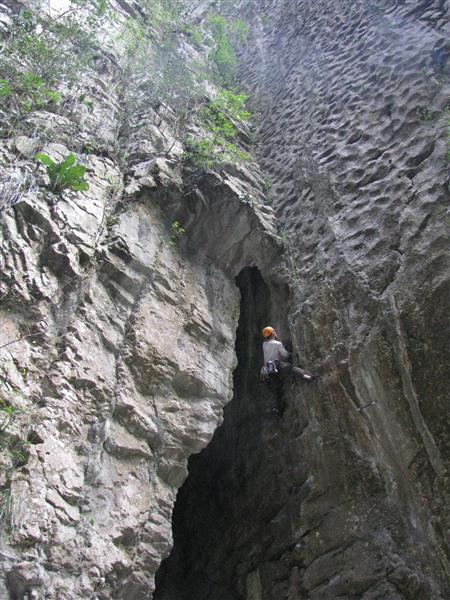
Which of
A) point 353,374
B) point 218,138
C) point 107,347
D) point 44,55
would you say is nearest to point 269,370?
point 353,374

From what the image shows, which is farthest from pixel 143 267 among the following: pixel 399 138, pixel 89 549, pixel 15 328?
pixel 399 138

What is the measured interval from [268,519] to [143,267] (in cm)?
406

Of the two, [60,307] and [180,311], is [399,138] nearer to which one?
[180,311]

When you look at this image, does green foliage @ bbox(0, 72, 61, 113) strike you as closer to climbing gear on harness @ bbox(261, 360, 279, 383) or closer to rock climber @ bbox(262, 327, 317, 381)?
rock climber @ bbox(262, 327, 317, 381)

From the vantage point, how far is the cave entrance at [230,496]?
818 centimetres

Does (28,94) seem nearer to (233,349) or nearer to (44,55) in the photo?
(44,55)

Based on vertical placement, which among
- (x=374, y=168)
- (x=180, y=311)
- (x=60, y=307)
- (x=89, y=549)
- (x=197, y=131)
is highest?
(x=197, y=131)

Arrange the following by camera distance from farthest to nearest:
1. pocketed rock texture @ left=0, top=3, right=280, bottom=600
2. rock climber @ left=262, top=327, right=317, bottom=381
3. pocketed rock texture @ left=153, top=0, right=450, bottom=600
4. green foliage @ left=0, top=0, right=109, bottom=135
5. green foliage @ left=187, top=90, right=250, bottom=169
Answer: green foliage @ left=187, top=90, right=250, bottom=169
green foliage @ left=0, top=0, right=109, bottom=135
rock climber @ left=262, top=327, right=317, bottom=381
pocketed rock texture @ left=153, top=0, right=450, bottom=600
pocketed rock texture @ left=0, top=3, right=280, bottom=600

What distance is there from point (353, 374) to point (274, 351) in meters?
1.36

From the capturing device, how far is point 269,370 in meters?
8.06

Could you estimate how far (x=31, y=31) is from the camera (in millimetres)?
10188

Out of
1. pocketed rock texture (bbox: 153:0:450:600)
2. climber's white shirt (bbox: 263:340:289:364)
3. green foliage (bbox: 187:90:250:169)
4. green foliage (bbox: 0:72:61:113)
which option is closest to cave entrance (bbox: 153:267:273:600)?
pocketed rock texture (bbox: 153:0:450:600)

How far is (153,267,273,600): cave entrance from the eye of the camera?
818cm

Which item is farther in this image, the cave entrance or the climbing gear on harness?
the cave entrance
